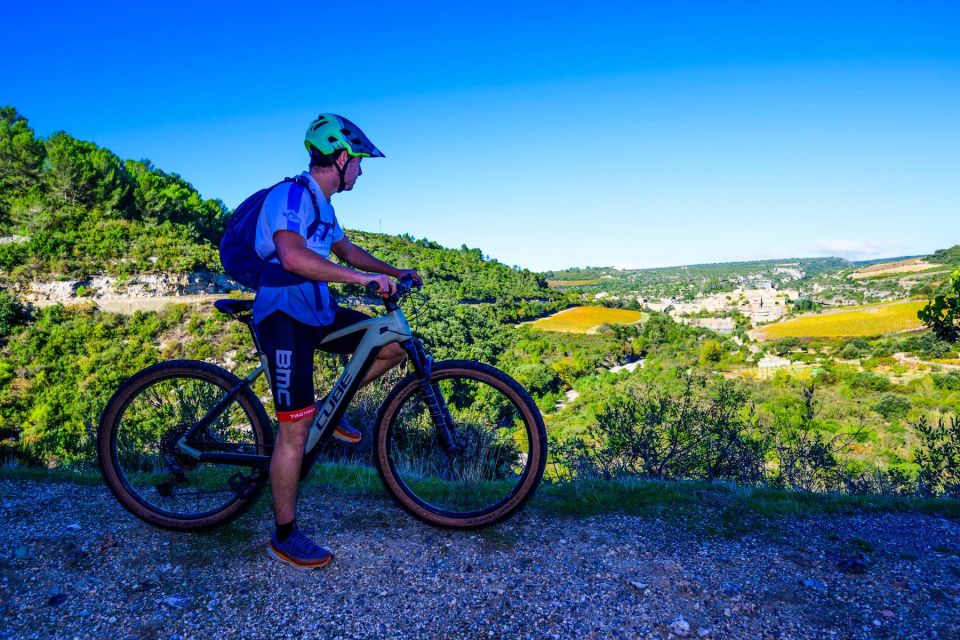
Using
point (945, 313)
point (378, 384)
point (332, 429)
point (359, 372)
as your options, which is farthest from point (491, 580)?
point (945, 313)

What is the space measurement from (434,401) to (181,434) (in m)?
1.75

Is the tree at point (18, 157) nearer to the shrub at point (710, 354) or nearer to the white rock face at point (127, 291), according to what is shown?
the white rock face at point (127, 291)

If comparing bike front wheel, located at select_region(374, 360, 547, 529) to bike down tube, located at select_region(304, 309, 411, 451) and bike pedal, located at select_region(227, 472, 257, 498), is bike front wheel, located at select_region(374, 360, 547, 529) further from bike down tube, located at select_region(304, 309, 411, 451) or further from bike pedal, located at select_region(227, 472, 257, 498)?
bike pedal, located at select_region(227, 472, 257, 498)

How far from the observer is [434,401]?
337cm

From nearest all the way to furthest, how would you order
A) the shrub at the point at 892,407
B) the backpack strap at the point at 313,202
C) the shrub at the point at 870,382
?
the backpack strap at the point at 313,202
the shrub at the point at 892,407
the shrub at the point at 870,382

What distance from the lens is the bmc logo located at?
2939 mm

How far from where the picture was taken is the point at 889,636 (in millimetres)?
2252

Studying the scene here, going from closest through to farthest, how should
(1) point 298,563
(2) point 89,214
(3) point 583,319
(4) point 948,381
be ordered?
(1) point 298,563 → (4) point 948,381 → (2) point 89,214 → (3) point 583,319

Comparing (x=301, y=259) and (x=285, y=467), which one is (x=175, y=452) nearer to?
(x=285, y=467)

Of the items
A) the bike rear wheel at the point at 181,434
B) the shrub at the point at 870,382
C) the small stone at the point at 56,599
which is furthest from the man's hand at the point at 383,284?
the shrub at the point at 870,382

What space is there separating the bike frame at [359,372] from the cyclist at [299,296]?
137mm

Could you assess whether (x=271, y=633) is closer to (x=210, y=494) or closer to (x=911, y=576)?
(x=210, y=494)

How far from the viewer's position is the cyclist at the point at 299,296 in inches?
111

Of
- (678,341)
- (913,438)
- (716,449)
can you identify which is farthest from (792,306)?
(716,449)
